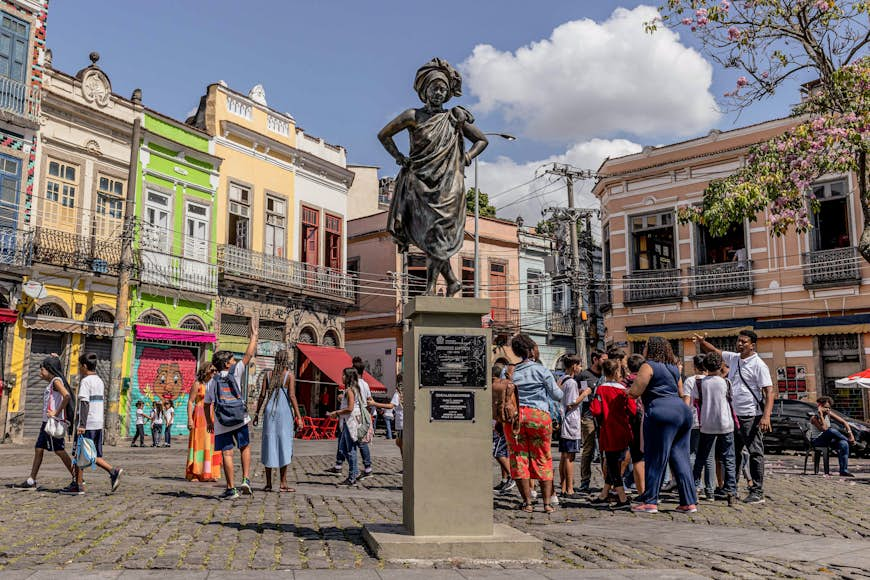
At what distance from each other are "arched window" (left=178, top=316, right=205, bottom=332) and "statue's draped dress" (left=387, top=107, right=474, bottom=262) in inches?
743

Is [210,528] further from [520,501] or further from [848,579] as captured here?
[848,579]

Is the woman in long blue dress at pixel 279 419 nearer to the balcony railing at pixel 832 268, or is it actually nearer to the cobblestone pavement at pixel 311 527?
the cobblestone pavement at pixel 311 527

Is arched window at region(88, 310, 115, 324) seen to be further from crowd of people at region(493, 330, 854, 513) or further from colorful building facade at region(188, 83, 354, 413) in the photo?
crowd of people at region(493, 330, 854, 513)

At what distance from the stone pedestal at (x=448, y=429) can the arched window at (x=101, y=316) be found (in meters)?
17.7

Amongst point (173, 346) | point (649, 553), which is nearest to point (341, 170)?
point (173, 346)

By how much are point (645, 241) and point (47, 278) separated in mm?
19695

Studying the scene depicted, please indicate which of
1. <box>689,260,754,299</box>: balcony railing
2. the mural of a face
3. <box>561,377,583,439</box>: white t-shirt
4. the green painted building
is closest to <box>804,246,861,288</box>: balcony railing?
<box>689,260,754,299</box>: balcony railing

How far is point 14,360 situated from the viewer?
775 inches

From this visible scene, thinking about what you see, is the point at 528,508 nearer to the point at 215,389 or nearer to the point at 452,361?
the point at 452,361

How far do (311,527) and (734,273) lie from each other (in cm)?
2285

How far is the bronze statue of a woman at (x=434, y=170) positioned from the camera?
22.0 ft

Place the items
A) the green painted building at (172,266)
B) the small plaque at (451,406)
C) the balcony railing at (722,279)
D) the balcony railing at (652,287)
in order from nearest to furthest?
the small plaque at (451,406) → the green painted building at (172,266) → the balcony railing at (722,279) → the balcony railing at (652,287)

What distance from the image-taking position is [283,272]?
90.3ft

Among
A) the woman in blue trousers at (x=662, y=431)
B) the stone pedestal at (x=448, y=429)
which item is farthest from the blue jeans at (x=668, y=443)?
the stone pedestal at (x=448, y=429)
